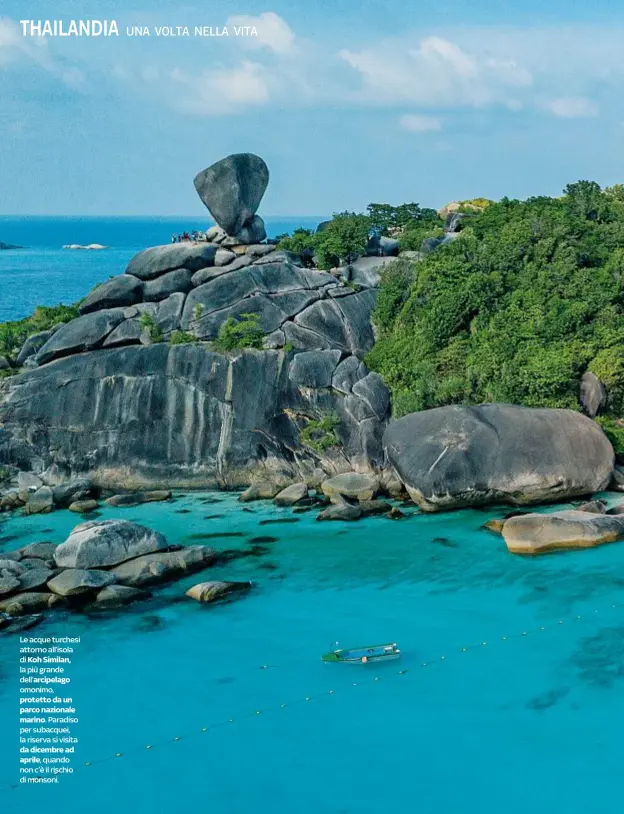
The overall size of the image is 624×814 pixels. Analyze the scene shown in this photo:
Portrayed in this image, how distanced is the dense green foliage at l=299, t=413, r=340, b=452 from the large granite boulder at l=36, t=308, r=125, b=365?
8915 mm

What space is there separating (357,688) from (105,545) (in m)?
9.06

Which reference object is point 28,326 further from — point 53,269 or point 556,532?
point 53,269

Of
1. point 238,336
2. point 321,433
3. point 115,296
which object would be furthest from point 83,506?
point 115,296

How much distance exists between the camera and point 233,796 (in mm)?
16328

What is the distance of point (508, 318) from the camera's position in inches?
1356

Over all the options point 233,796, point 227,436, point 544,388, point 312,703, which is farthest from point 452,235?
point 233,796

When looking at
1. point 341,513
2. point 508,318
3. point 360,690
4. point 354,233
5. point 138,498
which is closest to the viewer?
point 360,690

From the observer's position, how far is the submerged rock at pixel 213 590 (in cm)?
2365

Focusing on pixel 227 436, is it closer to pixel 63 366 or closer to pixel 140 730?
pixel 63 366

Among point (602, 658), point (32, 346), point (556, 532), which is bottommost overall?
point (602, 658)

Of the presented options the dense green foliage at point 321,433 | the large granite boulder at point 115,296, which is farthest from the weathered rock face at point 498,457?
the large granite boulder at point 115,296

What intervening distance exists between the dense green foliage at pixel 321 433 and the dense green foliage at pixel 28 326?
12851 mm

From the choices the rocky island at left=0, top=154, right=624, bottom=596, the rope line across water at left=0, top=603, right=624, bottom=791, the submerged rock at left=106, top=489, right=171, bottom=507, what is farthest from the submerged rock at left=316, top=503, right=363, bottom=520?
the rope line across water at left=0, top=603, right=624, bottom=791

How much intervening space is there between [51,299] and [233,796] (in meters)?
72.9
